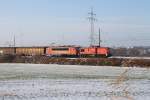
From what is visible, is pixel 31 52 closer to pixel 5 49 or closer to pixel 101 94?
pixel 5 49

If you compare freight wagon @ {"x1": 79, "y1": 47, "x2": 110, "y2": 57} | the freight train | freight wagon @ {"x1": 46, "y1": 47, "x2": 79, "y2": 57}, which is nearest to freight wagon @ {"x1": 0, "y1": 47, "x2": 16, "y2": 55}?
the freight train

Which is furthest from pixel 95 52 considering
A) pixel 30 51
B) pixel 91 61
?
pixel 30 51

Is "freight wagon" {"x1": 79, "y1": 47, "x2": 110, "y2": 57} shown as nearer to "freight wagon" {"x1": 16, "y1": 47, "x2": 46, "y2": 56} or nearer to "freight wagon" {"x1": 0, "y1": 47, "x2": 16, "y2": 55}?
"freight wagon" {"x1": 16, "y1": 47, "x2": 46, "y2": 56}

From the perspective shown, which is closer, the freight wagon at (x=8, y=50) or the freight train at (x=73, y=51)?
the freight train at (x=73, y=51)

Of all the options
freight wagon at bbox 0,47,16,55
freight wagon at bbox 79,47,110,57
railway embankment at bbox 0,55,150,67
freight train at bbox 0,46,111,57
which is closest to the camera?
railway embankment at bbox 0,55,150,67

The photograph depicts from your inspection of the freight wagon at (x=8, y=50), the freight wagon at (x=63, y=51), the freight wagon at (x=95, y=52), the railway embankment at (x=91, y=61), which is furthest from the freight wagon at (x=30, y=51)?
the railway embankment at (x=91, y=61)

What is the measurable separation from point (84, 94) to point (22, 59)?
58.8m

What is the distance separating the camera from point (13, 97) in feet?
68.2

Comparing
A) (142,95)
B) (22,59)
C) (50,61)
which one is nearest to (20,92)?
(142,95)

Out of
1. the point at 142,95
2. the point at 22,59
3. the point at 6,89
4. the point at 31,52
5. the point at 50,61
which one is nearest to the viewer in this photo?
the point at 142,95

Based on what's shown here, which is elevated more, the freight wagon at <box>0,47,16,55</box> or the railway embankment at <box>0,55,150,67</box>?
the freight wagon at <box>0,47,16,55</box>

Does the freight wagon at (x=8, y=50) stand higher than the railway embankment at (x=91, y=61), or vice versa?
the freight wagon at (x=8, y=50)

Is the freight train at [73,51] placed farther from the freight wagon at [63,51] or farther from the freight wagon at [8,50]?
the freight wagon at [8,50]

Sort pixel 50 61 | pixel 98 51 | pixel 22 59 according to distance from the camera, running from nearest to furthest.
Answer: pixel 50 61 < pixel 22 59 < pixel 98 51
